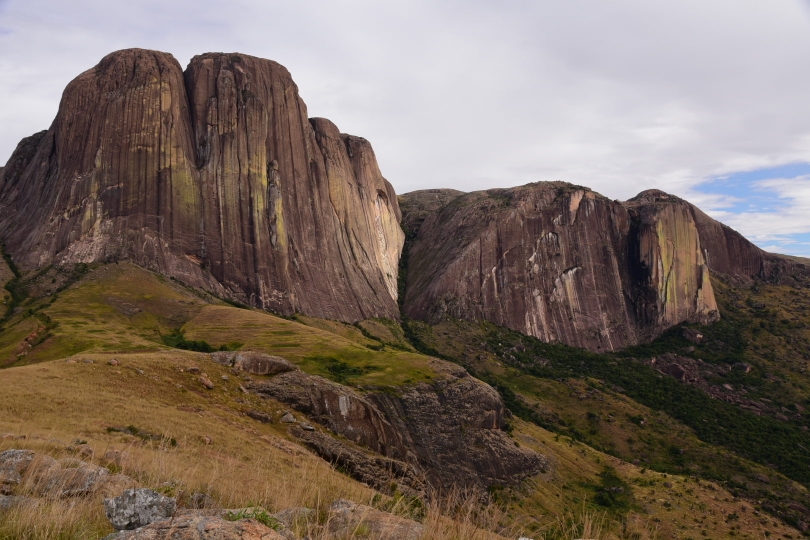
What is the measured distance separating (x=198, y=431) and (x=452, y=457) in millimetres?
27681

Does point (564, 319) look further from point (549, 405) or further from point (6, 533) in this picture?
point (6, 533)

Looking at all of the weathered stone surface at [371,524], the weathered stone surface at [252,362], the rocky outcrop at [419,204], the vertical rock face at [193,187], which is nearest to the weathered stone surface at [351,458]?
the weathered stone surface at [252,362]

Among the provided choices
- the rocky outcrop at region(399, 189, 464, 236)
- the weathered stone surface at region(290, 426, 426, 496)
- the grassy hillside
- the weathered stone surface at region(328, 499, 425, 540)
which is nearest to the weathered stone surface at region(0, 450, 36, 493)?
the grassy hillside

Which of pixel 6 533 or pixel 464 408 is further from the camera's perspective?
pixel 464 408

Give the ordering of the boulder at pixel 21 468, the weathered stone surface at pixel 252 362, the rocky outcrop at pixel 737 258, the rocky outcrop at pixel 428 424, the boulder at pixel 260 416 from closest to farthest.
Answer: the boulder at pixel 21 468
the boulder at pixel 260 416
the rocky outcrop at pixel 428 424
the weathered stone surface at pixel 252 362
the rocky outcrop at pixel 737 258

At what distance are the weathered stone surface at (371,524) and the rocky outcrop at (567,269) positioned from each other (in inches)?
4443

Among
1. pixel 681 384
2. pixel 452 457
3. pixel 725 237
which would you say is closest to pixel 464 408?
pixel 452 457

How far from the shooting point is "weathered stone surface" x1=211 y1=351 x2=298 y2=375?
3944 cm

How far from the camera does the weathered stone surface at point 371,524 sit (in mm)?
6686

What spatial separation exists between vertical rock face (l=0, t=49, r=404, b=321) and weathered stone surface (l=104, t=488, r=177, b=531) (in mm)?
86012

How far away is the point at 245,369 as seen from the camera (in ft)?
129

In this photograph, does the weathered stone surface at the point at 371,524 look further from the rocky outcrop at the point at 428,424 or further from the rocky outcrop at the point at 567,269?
the rocky outcrop at the point at 567,269

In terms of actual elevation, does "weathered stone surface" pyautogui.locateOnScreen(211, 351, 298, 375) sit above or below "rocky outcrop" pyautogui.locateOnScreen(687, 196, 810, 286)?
below

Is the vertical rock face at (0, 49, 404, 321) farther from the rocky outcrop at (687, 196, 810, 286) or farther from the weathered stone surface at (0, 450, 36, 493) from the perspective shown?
the rocky outcrop at (687, 196, 810, 286)
